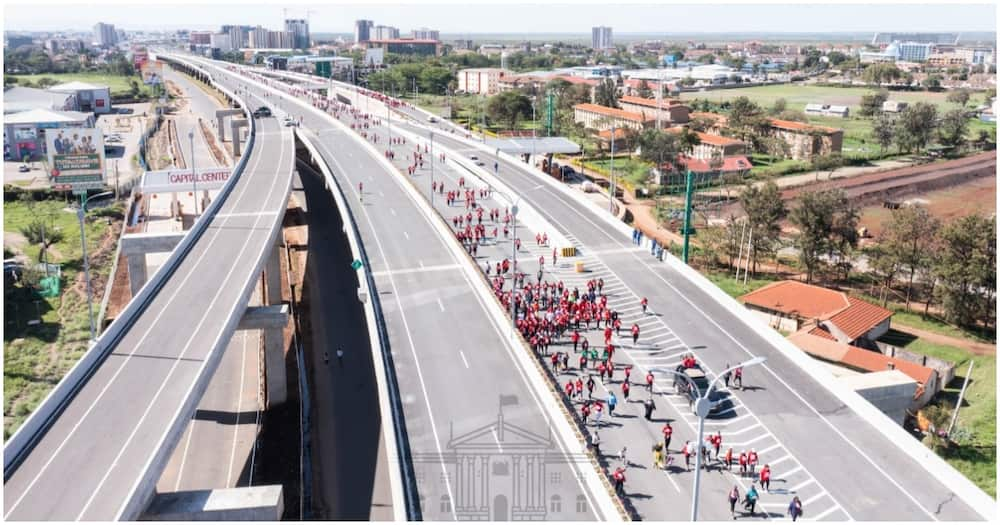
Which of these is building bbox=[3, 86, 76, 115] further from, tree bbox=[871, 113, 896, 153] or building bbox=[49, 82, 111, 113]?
tree bbox=[871, 113, 896, 153]

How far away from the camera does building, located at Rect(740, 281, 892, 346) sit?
45344 millimetres

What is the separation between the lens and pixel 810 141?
11144 centimetres

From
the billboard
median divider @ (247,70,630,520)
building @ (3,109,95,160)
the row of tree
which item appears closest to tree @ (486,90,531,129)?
building @ (3,109,95,160)

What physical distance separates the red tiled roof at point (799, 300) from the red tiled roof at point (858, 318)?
1.58ft

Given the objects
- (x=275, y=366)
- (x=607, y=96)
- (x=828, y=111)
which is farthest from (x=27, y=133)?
(x=828, y=111)

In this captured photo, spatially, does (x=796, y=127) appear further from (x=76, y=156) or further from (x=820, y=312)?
(x=76, y=156)

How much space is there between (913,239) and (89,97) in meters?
150

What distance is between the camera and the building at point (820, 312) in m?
45.3

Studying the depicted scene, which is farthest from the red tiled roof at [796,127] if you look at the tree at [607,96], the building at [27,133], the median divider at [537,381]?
the building at [27,133]

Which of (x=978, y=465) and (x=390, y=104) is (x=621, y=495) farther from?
(x=390, y=104)

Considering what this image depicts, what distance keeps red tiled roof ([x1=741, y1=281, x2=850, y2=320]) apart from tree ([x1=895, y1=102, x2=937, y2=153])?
253 ft

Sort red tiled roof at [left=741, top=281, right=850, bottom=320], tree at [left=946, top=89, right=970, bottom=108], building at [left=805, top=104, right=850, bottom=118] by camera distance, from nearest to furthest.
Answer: red tiled roof at [left=741, top=281, right=850, bottom=320]
building at [left=805, top=104, right=850, bottom=118]
tree at [left=946, top=89, right=970, bottom=108]

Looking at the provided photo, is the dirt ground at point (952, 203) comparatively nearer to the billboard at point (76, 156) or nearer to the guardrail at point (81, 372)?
the guardrail at point (81, 372)

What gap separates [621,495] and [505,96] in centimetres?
10954
